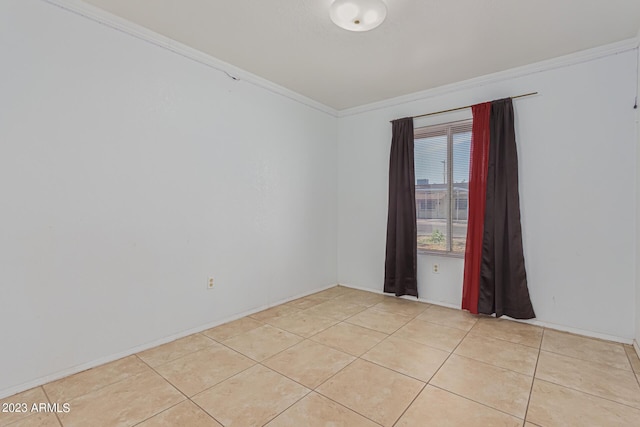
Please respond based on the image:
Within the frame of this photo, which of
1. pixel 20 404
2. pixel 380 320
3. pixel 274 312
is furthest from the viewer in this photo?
pixel 274 312

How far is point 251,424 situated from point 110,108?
2.39 m

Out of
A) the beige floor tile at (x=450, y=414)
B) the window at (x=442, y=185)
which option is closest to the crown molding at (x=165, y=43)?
the window at (x=442, y=185)

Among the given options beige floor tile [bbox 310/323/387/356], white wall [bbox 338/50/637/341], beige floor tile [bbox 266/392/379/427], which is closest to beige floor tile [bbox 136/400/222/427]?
beige floor tile [bbox 266/392/379/427]

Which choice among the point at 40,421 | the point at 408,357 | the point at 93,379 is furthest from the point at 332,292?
the point at 40,421

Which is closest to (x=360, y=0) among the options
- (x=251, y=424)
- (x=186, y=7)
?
(x=186, y=7)

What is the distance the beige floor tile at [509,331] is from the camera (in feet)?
8.85

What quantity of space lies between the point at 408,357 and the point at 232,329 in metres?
1.63

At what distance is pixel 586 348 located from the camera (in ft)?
8.34

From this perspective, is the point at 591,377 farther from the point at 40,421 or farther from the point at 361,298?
the point at 40,421

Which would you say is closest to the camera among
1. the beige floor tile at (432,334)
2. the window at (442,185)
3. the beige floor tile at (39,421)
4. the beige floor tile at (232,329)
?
the beige floor tile at (39,421)

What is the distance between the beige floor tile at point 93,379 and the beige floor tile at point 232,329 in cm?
63

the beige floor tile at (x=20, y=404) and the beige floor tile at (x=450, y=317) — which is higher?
the beige floor tile at (x=450, y=317)

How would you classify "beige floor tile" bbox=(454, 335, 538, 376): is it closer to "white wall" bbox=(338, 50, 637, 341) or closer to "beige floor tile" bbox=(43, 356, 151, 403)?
"white wall" bbox=(338, 50, 637, 341)

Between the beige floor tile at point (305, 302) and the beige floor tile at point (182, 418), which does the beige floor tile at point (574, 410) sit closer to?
the beige floor tile at point (182, 418)
